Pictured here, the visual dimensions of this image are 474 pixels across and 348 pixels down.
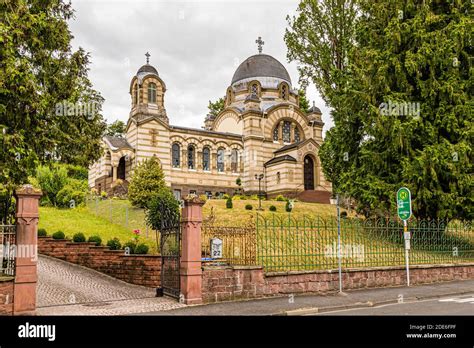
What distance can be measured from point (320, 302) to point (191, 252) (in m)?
3.84

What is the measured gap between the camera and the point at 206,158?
1756 inches

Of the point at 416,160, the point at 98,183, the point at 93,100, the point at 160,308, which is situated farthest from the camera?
the point at 98,183

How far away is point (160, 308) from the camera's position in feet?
41.1

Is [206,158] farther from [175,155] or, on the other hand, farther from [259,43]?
[259,43]

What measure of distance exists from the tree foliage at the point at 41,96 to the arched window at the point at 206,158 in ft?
82.9

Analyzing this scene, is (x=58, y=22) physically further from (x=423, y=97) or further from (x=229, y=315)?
(x=423, y=97)

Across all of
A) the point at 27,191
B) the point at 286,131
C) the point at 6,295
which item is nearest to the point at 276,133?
the point at 286,131

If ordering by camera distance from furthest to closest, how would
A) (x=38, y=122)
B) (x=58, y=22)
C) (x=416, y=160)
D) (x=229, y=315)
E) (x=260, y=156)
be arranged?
1. (x=260, y=156)
2. (x=416, y=160)
3. (x=58, y=22)
4. (x=38, y=122)
5. (x=229, y=315)

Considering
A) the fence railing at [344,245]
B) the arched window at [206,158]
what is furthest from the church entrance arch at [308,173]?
the fence railing at [344,245]

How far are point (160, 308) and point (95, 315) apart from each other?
1.78 metres

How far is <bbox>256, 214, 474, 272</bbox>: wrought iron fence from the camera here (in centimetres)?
1527

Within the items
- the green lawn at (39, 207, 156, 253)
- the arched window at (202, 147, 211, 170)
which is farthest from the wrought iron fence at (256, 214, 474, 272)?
the arched window at (202, 147, 211, 170)

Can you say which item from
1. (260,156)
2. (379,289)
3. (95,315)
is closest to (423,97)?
(379,289)

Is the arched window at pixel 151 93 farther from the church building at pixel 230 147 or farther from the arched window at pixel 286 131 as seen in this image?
the arched window at pixel 286 131
